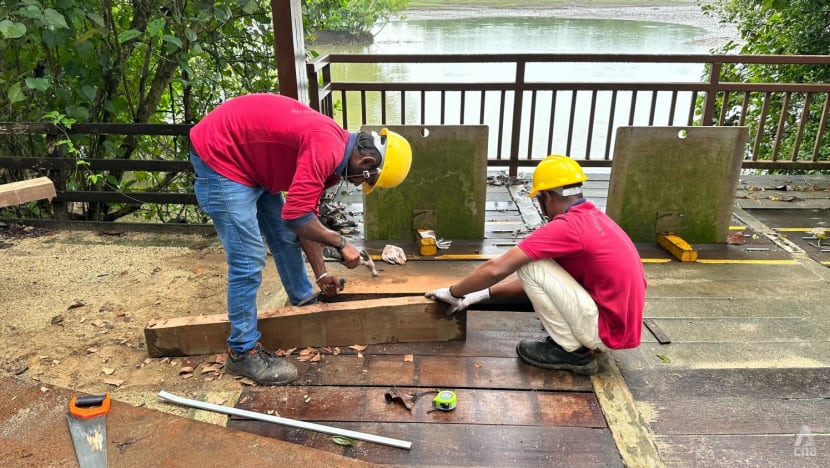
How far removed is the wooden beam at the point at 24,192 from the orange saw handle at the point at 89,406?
1.86 meters

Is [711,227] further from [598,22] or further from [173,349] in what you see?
[598,22]

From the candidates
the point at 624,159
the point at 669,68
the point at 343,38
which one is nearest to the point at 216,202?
the point at 624,159

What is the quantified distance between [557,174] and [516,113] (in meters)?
3.64

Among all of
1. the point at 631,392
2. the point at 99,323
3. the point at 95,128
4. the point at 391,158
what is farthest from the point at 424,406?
the point at 95,128

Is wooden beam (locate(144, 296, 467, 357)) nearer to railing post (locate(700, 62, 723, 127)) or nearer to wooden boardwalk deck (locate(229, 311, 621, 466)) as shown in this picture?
wooden boardwalk deck (locate(229, 311, 621, 466))

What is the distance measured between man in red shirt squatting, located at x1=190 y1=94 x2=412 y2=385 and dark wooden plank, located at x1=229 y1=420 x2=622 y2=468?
0.53m

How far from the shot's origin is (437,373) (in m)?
2.93

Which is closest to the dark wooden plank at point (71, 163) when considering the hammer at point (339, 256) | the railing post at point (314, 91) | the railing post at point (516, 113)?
the railing post at point (314, 91)

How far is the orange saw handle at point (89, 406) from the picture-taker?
2344 mm

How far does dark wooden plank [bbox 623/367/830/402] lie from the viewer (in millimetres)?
2781

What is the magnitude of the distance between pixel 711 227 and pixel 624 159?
3.14 feet

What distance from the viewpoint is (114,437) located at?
2.27 metres

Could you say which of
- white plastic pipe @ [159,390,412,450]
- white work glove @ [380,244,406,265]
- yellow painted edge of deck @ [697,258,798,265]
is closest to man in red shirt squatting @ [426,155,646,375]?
white plastic pipe @ [159,390,412,450]

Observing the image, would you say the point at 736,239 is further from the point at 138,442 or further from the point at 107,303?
the point at 107,303
